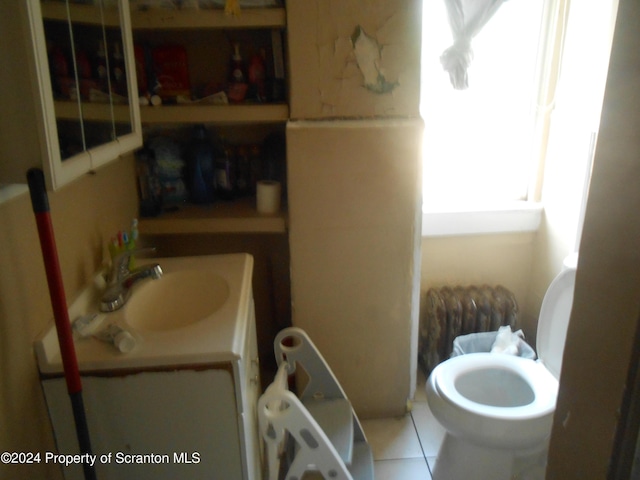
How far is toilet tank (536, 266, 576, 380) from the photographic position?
1562mm

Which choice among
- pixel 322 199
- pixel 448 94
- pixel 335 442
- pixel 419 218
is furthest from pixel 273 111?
pixel 335 442

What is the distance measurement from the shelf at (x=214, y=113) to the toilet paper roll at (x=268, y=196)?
23 centimetres

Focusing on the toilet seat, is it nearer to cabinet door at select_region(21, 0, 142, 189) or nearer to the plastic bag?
the plastic bag

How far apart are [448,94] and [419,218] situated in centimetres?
69

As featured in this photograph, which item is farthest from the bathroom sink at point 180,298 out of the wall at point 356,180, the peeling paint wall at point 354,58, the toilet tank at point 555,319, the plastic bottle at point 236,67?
the toilet tank at point 555,319

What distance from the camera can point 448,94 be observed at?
6.91 feet

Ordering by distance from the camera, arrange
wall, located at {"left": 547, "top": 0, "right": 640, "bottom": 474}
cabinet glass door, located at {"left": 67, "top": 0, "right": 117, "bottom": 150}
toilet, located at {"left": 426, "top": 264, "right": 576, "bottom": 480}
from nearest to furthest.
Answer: wall, located at {"left": 547, "top": 0, "right": 640, "bottom": 474}, cabinet glass door, located at {"left": 67, "top": 0, "right": 117, "bottom": 150}, toilet, located at {"left": 426, "top": 264, "right": 576, "bottom": 480}

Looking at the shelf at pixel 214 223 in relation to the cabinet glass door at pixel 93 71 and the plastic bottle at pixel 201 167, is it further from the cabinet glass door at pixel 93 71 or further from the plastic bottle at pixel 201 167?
the cabinet glass door at pixel 93 71

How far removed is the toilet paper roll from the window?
2.41 feet

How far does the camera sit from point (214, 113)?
162 cm

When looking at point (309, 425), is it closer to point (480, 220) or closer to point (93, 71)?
point (93, 71)

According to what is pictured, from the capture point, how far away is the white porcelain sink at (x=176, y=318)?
3.25 ft

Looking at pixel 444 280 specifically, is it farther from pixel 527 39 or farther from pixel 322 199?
pixel 527 39

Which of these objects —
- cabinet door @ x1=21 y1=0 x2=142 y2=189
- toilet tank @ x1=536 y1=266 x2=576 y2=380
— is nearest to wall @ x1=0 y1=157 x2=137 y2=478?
cabinet door @ x1=21 y1=0 x2=142 y2=189
